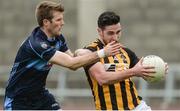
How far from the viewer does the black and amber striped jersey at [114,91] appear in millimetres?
8773

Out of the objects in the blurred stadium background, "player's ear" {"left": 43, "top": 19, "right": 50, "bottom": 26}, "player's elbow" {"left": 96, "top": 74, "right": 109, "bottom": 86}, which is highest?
"player's ear" {"left": 43, "top": 19, "right": 50, "bottom": 26}

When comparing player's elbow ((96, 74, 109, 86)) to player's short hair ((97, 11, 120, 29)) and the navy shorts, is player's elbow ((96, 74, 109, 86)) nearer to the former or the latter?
player's short hair ((97, 11, 120, 29))

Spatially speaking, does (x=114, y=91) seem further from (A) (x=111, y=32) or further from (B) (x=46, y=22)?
(B) (x=46, y=22)

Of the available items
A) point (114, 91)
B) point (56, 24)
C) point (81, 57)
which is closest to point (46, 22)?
point (56, 24)

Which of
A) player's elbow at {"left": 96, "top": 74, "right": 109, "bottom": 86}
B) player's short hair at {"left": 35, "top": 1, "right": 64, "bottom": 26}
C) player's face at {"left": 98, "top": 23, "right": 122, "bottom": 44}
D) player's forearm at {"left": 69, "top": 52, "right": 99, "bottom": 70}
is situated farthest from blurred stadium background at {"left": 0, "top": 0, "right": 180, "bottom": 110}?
player's forearm at {"left": 69, "top": 52, "right": 99, "bottom": 70}

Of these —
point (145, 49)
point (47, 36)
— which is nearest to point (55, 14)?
point (47, 36)

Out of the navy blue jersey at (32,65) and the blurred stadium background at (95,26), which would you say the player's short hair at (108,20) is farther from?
the blurred stadium background at (95,26)

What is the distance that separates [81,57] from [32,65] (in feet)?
1.93

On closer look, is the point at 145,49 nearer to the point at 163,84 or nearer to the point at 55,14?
the point at 163,84

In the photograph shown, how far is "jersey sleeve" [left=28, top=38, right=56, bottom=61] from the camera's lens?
8688mm

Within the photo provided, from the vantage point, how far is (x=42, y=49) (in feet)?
28.6

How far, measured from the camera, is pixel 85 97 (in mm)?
18828

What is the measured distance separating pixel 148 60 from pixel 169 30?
40.7 feet

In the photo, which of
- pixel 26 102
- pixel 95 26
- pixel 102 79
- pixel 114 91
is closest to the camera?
pixel 102 79
